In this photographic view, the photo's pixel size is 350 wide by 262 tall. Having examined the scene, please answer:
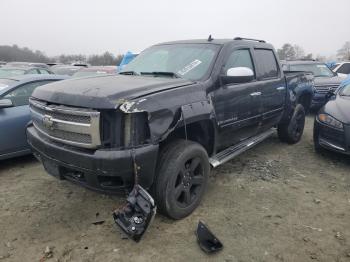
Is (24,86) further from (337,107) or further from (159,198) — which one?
(337,107)

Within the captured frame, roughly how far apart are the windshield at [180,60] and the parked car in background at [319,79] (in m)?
5.74

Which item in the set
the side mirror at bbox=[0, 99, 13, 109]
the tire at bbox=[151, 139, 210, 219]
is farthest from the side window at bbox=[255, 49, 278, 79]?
the side mirror at bbox=[0, 99, 13, 109]

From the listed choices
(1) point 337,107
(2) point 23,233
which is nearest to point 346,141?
(1) point 337,107

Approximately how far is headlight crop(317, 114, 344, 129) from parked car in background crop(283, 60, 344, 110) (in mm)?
3813

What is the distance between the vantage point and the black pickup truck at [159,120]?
301 centimetres

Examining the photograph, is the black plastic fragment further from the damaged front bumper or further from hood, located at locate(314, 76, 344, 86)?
hood, located at locate(314, 76, 344, 86)

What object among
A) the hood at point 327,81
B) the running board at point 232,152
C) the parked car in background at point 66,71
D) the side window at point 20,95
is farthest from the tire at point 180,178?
the parked car in background at point 66,71

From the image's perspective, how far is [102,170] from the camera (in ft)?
9.84

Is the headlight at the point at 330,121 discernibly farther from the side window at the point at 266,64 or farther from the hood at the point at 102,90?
the hood at the point at 102,90

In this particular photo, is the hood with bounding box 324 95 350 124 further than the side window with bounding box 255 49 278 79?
Yes

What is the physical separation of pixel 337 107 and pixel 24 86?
517 cm

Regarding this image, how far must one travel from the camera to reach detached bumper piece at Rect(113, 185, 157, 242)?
116 inches

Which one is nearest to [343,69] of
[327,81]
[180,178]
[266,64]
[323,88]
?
[327,81]

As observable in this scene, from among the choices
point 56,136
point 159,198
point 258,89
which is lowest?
point 159,198
